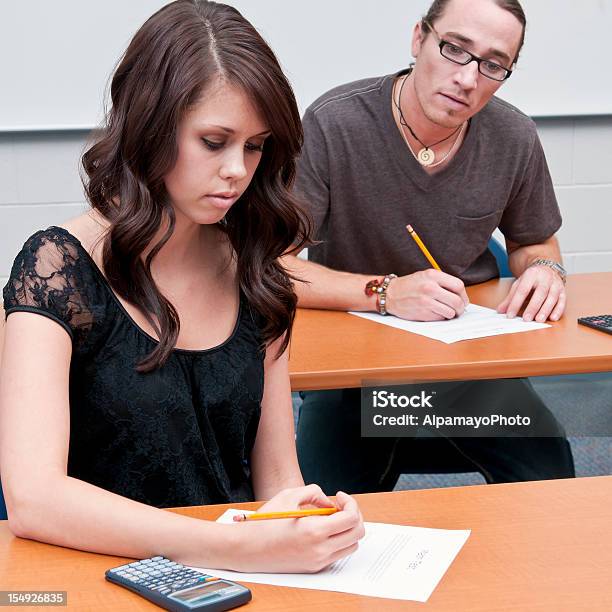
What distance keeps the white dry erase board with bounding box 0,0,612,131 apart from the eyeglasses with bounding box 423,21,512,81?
1.15 metres

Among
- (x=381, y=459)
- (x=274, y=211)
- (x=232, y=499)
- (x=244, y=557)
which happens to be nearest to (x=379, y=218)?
(x=381, y=459)

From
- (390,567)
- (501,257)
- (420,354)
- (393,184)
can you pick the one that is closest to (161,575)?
(390,567)

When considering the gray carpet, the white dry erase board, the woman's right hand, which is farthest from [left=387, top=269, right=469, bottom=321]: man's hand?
the white dry erase board

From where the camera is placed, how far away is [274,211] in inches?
56.0

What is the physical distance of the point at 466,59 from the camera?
2.10 metres

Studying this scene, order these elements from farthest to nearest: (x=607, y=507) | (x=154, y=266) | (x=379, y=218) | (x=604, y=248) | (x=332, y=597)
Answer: (x=604, y=248) < (x=379, y=218) < (x=154, y=266) < (x=607, y=507) < (x=332, y=597)

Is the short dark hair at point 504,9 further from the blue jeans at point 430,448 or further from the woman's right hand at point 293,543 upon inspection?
the woman's right hand at point 293,543

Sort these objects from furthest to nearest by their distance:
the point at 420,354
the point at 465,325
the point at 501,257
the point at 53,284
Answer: the point at 501,257 → the point at 465,325 → the point at 420,354 → the point at 53,284

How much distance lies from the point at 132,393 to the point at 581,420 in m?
2.38

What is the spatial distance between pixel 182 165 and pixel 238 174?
8cm

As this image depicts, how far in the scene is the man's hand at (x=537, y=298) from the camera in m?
1.94

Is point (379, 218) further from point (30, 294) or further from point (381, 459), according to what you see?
point (30, 294)

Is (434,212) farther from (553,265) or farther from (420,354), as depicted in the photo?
(420,354)

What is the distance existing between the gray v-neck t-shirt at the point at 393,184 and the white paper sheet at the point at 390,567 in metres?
1.18
